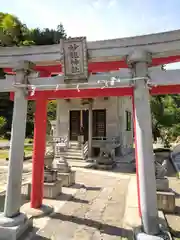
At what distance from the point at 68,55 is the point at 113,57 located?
3.13ft

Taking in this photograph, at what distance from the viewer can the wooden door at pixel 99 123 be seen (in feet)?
59.1

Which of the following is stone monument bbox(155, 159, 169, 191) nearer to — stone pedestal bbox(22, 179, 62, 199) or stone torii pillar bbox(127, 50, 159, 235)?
stone torii pillar bbox(127, 50, 159, 235)

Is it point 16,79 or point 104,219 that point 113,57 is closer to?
point 16,79

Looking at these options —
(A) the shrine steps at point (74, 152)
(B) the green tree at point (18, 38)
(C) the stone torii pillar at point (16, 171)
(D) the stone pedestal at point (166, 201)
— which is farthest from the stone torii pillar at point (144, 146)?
(B) the green tree at point (18, 38)

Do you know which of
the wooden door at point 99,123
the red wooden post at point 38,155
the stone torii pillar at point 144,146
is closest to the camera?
the stone torii pillar at point 144,146

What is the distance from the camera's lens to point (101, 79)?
4.50 m

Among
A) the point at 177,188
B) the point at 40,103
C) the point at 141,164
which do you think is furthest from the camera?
the point at 177,188

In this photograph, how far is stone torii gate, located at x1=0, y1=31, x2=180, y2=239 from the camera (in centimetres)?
402

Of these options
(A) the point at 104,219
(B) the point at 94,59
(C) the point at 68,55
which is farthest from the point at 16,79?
(A) the point at 104,219

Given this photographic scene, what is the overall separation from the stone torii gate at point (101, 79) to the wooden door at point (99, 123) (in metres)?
12.7

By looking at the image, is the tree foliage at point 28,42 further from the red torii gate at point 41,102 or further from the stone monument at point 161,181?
the red torii gate at point 41,102

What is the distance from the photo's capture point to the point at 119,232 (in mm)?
4965

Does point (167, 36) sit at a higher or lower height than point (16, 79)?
higher

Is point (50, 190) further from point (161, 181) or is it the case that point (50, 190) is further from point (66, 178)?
point (161, 181)
